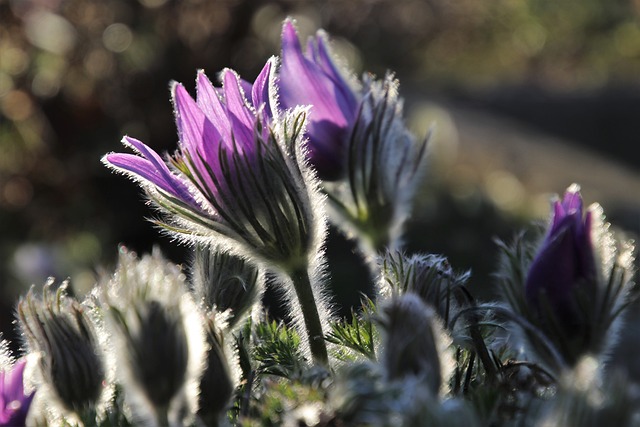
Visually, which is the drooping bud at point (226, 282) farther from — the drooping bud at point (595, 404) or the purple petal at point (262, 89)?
the drooping bud at point (595, 404)

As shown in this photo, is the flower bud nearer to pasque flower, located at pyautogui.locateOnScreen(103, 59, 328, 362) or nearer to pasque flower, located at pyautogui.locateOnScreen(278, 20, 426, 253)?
pasque flower, located at pyautogui.locateOnScreen(103, 59, 328, 362)

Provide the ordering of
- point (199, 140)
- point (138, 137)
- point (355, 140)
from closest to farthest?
point (199, 140)
point (355, 140)
point (138, 137)

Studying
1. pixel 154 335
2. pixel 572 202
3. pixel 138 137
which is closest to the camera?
pixel 154 335

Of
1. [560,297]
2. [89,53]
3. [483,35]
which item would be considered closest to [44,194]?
[89,53]

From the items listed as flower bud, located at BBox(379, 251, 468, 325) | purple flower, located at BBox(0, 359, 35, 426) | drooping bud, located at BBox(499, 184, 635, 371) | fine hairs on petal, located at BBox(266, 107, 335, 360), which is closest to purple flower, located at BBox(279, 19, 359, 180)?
fine hairs on petal, located at BBox(266, 107, 335, 360)

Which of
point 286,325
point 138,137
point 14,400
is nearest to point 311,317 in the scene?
point 286,325

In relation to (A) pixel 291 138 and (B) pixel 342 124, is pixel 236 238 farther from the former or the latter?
(B) pixel 342 124

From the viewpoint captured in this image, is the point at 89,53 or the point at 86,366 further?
the point at 89,53

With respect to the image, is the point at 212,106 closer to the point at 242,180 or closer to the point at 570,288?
the point at 242,180
